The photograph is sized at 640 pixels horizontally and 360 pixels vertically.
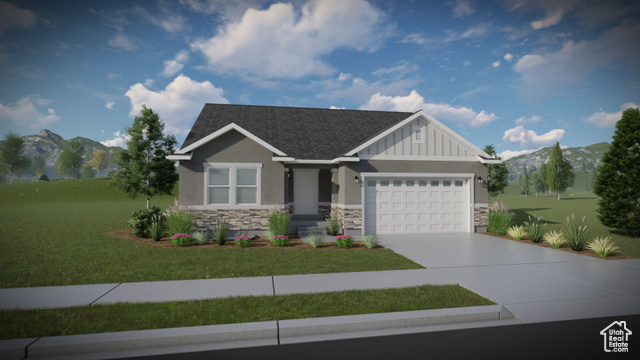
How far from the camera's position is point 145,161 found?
762 inches

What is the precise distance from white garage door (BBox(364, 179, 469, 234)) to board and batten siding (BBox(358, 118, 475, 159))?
1236 mm

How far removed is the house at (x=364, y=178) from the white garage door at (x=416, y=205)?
0.04m

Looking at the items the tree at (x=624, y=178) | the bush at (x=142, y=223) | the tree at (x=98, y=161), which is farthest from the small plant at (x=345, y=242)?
the tree at (x=98, y=161)

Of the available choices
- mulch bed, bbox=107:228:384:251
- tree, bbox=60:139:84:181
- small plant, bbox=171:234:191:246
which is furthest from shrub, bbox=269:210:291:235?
tree, bbox=60:139:84:181

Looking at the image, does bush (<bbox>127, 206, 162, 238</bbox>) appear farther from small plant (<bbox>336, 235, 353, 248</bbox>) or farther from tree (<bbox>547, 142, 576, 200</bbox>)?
tree (<bbox>547, 142, 576, 200</bbox>)

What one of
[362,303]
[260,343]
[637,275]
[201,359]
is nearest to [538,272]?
[637,275]

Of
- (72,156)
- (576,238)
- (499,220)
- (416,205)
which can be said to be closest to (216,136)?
(416,205)

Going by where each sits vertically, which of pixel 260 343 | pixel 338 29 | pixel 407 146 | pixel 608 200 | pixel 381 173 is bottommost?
pixel 260 343

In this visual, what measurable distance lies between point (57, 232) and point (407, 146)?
16708 mm

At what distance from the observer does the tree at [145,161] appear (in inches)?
750

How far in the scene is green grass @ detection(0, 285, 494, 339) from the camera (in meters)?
4.54

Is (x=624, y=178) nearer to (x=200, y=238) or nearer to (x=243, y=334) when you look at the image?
(x=243, y=334)

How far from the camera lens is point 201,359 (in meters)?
3.79

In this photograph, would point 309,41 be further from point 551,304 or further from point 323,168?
point 551,304
